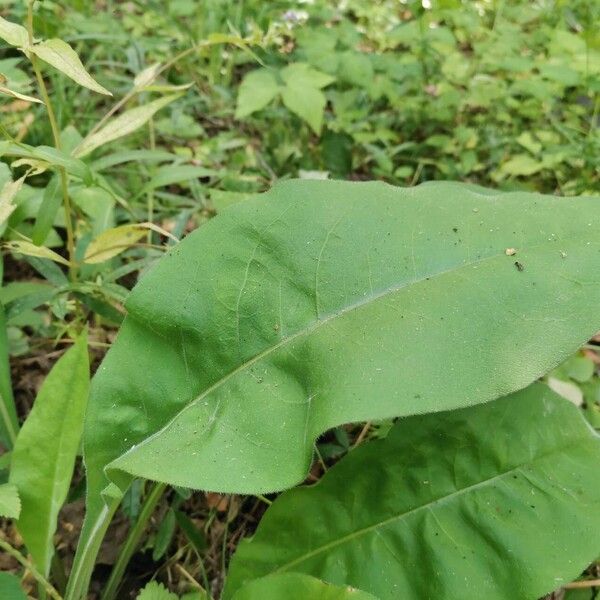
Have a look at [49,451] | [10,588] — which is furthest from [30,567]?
[49,451]

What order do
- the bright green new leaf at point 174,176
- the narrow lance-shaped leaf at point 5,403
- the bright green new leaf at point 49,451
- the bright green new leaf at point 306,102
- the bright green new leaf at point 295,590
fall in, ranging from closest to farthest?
the bright green new leaf at point 295,590, the bright green new leaf at point 49,451, the narrow lance-shaped leaf at point 5,403, the bright green new leaf at point 174,176, the bright green new leaf at point 306,102

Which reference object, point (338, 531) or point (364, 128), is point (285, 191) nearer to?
point (338, 531)

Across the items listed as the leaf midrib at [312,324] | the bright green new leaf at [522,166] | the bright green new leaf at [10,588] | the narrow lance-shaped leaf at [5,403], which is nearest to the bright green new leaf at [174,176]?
the narrow lance-shaped leaf at [5,403]

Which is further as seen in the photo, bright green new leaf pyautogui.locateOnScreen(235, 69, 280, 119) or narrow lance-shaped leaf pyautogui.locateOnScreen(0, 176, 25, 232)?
bright green new leaf pyautogui.locateOnScreen(235, 69, 280, 119)

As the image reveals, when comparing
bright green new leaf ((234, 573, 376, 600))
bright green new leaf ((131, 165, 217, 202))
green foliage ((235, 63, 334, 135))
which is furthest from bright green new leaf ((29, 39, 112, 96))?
green foliage ((235, 63, 334, 135))

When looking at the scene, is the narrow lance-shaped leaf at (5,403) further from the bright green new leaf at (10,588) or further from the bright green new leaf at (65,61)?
the bright green new leaf at (65,61)

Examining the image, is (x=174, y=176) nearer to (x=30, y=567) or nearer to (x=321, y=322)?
(x=321, y=322)

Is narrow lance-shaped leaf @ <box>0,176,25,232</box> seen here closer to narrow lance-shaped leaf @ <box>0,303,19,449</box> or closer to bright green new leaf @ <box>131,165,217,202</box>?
narrow lance-shaped leaf @ <box>0,303,19,449</box>

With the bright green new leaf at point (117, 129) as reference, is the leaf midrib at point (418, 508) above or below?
below
